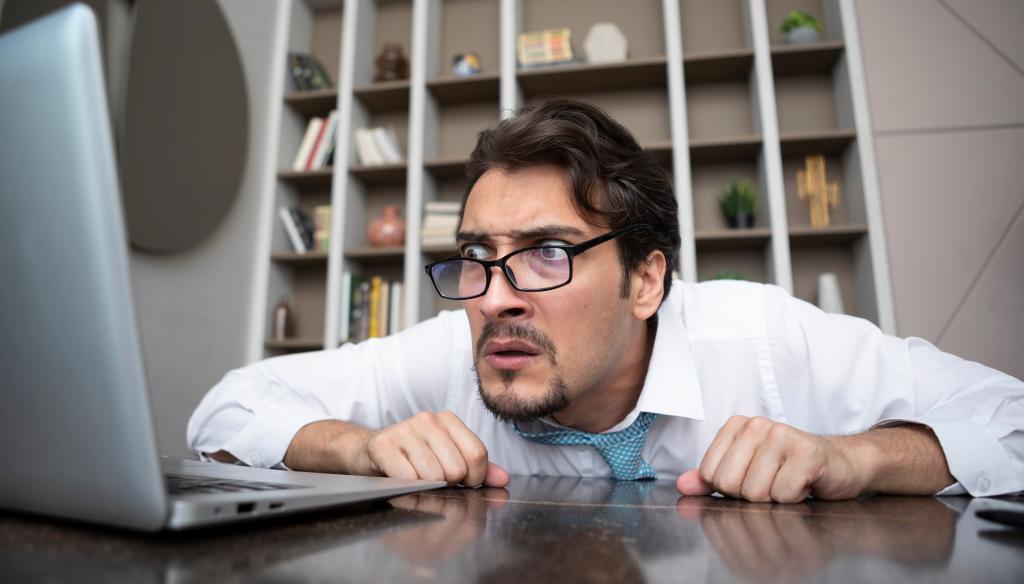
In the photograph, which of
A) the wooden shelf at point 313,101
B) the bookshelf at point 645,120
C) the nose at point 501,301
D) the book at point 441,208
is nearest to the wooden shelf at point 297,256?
the bookshelf at point 645,120

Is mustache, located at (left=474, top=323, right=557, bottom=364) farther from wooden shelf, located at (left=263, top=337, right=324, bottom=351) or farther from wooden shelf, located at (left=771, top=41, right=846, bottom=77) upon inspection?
wooden shelf, located at (left=771, top=41, right=846, bottom=77)

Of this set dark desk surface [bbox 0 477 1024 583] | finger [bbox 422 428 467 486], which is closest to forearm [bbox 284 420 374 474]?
finger [bbox 422 428 467 486]

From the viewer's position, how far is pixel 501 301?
1027 mm

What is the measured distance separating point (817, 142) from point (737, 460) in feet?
8.39

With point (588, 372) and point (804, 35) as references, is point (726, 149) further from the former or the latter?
point (588, 372)

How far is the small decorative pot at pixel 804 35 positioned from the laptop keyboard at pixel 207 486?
10.3 feet

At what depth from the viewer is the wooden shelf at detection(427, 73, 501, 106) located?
309 cm

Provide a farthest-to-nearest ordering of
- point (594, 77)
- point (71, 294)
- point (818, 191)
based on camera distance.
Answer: point (594, 77), point (818, 191), point (71, 294)

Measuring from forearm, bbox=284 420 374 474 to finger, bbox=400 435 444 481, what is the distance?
3.5 inches

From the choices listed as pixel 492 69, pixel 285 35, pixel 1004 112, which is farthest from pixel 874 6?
pixel 285 35

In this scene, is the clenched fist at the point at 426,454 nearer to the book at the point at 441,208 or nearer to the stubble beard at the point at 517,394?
the stubble beard at the point at 517,394

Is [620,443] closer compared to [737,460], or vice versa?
[737,460]

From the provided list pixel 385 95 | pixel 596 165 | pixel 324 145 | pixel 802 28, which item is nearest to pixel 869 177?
pixel 802 28

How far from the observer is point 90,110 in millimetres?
302
